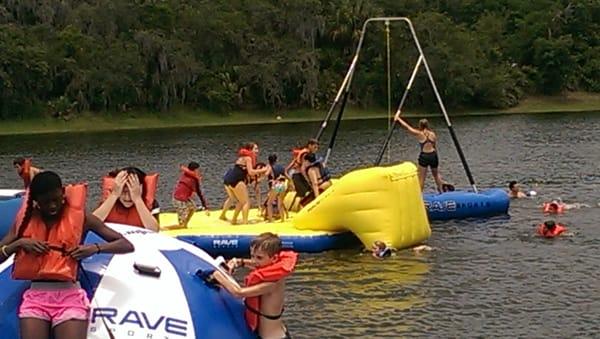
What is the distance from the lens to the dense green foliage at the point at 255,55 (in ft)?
208

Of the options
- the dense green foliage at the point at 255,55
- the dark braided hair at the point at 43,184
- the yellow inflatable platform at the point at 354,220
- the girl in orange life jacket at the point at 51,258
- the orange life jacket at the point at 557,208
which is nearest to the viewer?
the dark braided hair at the point at 43,184

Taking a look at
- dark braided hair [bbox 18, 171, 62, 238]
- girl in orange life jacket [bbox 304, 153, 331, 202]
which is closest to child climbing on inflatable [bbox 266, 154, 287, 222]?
girl in orange life jacket [bbox 304, 153, 331, 202]

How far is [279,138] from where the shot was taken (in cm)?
4734

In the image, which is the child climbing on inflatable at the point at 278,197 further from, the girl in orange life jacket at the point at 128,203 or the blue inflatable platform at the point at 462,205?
the girl in orange life jacket at the point at 128,203

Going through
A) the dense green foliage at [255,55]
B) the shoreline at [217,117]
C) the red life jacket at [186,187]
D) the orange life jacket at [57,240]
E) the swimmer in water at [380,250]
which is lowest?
the shoreline at [217,117]

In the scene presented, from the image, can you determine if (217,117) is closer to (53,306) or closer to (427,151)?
(427,151)

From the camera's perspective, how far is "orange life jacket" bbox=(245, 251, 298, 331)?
687cm

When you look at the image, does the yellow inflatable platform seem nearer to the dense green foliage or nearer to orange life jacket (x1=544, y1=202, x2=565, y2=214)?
orange life jacket (x1=544, y1=202, x2=565, y2=214)

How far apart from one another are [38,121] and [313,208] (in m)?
48.6

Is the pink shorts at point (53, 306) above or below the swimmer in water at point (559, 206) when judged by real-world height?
above

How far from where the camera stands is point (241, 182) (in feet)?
54.8

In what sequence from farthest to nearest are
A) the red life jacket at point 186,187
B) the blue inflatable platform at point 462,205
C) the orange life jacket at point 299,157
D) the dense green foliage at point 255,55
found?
1. the dense green foliage at point 255,55
2. the blue inflatable platform at point 462,205
3. the orange life jacket at point 299,157
4. the red life jacket at point 186,187

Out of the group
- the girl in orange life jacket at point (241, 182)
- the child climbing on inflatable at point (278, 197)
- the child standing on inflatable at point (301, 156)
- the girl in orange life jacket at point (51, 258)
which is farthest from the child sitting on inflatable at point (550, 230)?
the girl in orange life jacket at point (51, 258)

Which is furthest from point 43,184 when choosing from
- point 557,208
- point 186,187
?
point 557,208
